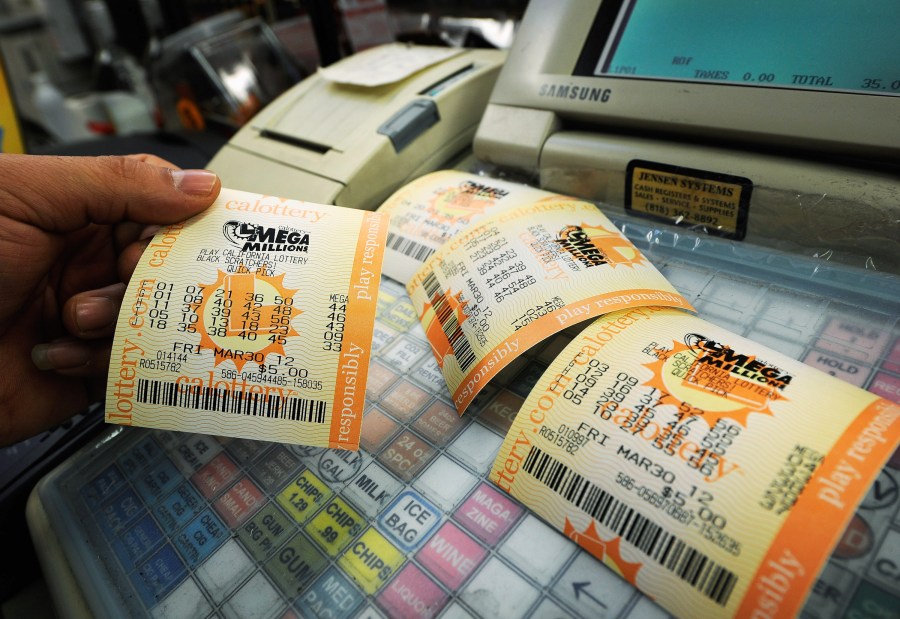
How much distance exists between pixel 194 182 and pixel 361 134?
31 centimetres

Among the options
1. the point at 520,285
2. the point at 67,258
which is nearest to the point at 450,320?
the point at 520,285

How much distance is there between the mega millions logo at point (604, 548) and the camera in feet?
1.48

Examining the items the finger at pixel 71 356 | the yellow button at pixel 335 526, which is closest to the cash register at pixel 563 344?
the yellow button at pixel 335 526

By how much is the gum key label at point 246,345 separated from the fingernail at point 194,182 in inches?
3.2

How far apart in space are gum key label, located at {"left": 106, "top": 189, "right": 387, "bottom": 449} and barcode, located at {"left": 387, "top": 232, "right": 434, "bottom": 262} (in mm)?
142

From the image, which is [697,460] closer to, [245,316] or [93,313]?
[245,316]

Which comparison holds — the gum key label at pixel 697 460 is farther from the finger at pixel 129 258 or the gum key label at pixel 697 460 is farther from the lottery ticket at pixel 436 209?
the finger at pixel 129 258

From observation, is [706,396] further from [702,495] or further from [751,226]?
[751,226]

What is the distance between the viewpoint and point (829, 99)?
59 centimetres

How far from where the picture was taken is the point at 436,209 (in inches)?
31.7

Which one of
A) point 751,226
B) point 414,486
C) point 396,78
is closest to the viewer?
point 414,486

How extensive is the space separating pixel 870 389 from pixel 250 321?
0.61 meters

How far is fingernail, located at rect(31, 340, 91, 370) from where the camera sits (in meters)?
0.75

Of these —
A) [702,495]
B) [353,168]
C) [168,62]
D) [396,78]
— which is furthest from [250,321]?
[168,62]
